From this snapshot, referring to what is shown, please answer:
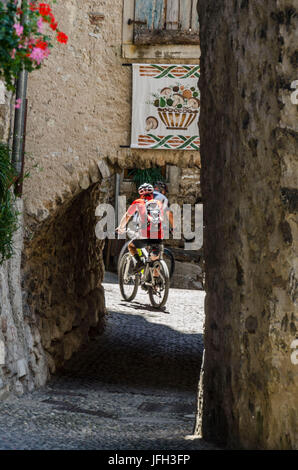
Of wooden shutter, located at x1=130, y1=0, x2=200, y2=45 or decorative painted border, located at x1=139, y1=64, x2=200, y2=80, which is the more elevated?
wooden shutter, located at x1=130, y1=0, x2=200, y2=45

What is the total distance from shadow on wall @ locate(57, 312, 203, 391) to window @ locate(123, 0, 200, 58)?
3.22 metres

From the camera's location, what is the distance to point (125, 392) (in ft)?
22.4

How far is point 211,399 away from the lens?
3.55 m

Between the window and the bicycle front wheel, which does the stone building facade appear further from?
the bicycle front wheel

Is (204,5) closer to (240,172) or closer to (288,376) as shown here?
(240,172)

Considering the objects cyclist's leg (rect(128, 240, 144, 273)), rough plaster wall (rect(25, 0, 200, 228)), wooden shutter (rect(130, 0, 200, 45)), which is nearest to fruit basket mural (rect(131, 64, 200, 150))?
rough plaster wall (rect(25, 0, 200, 228))

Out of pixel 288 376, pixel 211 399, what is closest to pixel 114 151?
pixel 211 399

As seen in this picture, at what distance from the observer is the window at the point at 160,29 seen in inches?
261

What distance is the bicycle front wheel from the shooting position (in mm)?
10062

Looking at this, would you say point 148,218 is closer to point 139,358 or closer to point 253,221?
point 139,358

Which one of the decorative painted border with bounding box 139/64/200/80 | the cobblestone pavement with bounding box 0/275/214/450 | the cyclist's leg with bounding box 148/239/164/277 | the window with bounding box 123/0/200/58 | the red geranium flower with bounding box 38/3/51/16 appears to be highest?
the window with bounding box 123/0/200/58

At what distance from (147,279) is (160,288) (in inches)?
9.0

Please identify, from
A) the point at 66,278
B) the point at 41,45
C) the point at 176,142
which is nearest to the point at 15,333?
the point at 66,278

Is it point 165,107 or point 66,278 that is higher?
point 165,107
